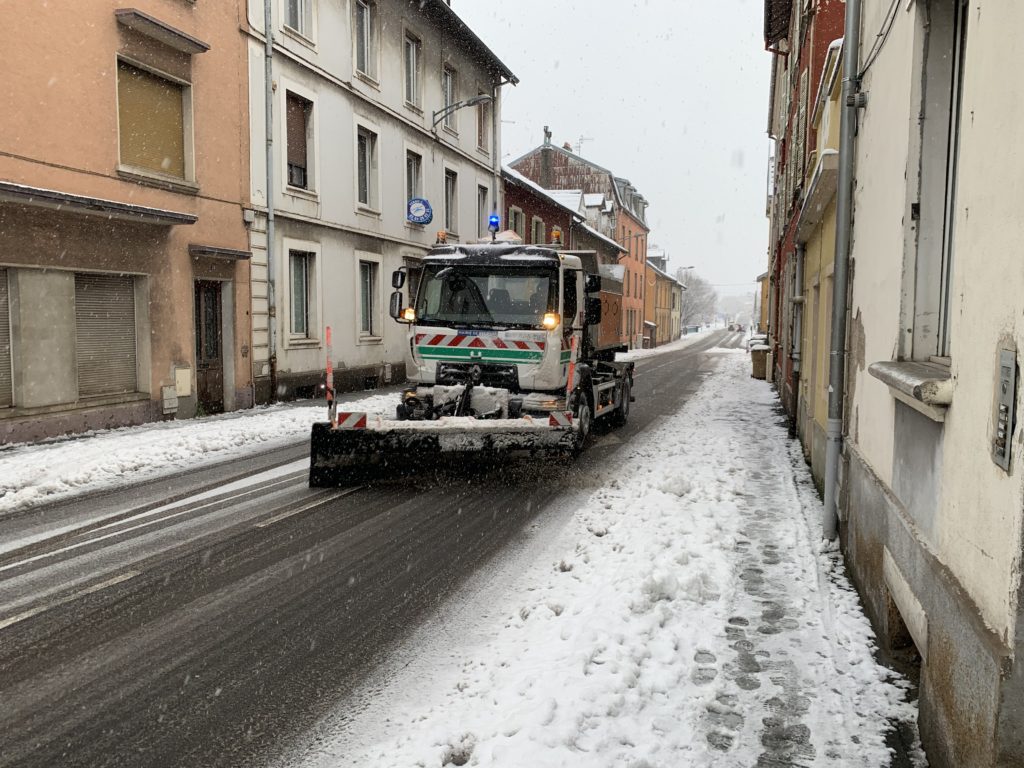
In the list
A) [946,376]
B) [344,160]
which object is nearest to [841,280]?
[946,376]

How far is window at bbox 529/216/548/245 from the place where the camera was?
32.0 meters

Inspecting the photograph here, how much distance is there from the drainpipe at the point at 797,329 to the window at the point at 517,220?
1776 cm

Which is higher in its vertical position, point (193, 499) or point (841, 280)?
point (841, 280)

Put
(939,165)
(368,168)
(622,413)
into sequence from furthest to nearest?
(368,168)
(622,413)
(939,165)

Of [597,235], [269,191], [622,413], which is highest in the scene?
[597,235]

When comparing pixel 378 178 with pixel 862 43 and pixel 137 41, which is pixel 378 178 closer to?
pixel 137 41

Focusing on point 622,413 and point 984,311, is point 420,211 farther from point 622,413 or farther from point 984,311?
point 984,311

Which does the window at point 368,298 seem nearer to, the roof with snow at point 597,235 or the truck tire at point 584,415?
the truck tire at point 584,415

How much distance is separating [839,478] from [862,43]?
3.37m

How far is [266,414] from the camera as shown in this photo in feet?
44.2

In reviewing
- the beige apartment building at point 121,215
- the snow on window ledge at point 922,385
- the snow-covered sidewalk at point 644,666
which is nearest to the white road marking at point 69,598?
the snow-covered sidewalk at point 644,666

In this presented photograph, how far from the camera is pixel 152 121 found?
12453mm

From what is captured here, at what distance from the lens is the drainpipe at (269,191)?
14891 millimetres

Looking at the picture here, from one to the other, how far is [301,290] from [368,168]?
Result: 14.7 ft
